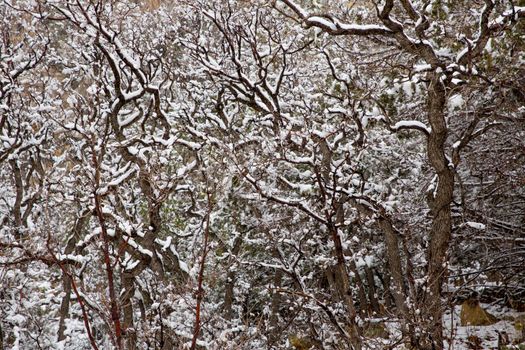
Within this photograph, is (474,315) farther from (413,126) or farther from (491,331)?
(413,126)

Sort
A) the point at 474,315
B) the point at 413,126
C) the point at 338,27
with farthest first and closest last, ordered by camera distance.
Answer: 1. the point at 474,315
2. the point at 413,126
3. the point at 338,27

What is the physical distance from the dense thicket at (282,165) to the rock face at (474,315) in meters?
0.39

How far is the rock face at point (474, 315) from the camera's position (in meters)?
12.6

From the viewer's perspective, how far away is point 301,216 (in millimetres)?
9977

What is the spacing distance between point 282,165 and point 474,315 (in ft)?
19.9

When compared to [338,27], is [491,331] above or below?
below

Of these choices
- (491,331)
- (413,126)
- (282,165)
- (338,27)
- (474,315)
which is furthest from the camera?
(474,315)

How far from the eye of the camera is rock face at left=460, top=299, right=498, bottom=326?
12.6 metres

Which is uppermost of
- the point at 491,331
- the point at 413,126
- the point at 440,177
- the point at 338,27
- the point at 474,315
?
the point at 338,27

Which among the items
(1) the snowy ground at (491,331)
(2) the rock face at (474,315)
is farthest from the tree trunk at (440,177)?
(2) the rock face at (474,315)

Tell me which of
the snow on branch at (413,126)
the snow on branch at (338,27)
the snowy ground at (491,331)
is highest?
the snow on branch at (338,27)

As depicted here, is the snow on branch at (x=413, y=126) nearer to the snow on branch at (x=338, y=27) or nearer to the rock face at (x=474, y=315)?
the snow on branch at (x=338, y=27)

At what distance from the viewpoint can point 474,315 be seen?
12.7 metres

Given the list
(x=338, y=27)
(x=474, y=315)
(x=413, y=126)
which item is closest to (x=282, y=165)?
(x=413, y=126)
